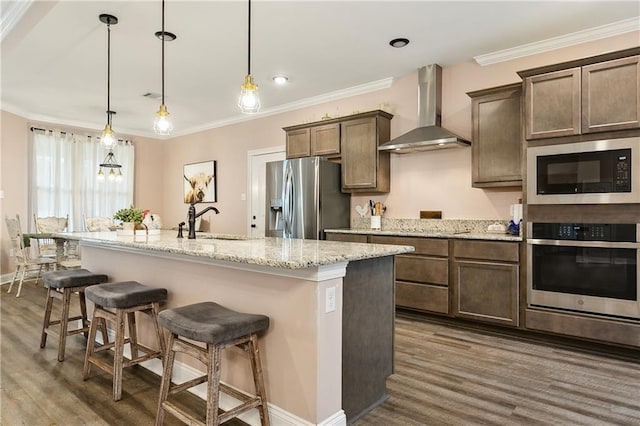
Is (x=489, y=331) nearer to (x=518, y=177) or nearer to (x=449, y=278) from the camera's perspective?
(x=449, y=278)

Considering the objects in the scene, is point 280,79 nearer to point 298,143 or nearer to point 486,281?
point 298,143

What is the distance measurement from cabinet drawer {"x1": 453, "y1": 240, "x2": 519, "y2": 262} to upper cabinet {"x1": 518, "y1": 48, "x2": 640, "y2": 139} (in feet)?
3.10

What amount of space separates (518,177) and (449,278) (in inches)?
43.8

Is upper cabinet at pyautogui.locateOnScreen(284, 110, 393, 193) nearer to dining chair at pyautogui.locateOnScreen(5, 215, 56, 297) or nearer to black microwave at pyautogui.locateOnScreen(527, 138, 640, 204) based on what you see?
black microwave at pyautogui.locateOnScreen(527, 138, 640, 204)

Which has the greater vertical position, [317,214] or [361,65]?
[361,65]

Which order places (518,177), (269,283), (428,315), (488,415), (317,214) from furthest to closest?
(317,214) → (428,315) → (518,177) → (488,415) → (269,283)

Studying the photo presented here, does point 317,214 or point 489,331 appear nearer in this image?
point 489,331

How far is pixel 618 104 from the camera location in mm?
2861

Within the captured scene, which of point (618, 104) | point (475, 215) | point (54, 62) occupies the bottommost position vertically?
point (475, 215)

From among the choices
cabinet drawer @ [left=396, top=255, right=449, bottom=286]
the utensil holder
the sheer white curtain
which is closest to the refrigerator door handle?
the utensil holder

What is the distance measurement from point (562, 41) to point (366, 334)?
10.8 feet

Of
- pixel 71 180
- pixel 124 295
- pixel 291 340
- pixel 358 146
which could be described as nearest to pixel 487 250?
pixel 358 146

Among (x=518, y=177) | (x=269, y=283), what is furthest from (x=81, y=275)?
(x=518, y=177)

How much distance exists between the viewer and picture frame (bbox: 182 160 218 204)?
6984 millimetres
